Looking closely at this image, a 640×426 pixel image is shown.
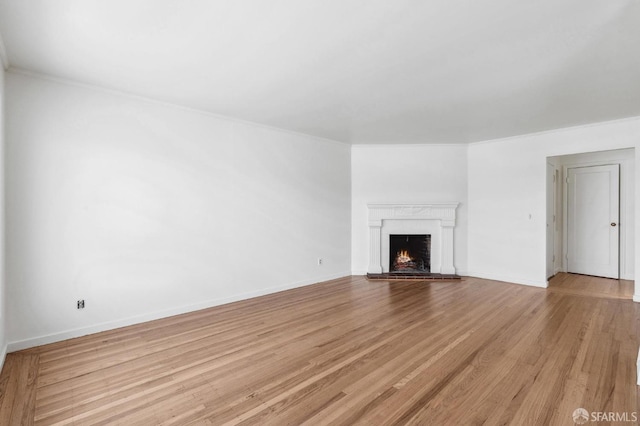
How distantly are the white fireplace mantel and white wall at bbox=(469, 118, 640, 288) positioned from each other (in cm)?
46

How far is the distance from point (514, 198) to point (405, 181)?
1850 mm

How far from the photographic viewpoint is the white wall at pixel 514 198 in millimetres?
4820

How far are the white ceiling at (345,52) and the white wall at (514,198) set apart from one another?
0.92m

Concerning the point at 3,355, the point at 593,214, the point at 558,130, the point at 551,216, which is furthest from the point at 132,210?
the point at 593,214

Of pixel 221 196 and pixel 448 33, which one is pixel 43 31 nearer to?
pixel 221 196

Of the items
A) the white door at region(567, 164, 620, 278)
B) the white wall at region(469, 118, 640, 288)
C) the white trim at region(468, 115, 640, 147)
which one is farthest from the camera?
the white door at region(567, 164, 620, 278)

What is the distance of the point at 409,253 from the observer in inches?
240

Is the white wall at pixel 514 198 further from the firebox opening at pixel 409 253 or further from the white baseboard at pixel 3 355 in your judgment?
the white baseboard at pixel 3 355

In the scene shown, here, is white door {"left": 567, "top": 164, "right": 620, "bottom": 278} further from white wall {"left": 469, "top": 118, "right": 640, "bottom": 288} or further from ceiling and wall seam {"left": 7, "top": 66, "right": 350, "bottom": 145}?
ceiling and wall seam {"left": 7, "top": 66, "right": 350, "bottom": 145}

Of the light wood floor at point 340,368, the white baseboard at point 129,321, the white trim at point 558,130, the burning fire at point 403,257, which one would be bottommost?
the light wood floor at point 340,368

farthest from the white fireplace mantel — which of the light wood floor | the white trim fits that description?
the light wood floor

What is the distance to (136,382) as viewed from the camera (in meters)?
2.26

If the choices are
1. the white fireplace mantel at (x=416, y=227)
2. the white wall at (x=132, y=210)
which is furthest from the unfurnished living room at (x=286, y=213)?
the white fireplace mantel at (x=416, y=227)

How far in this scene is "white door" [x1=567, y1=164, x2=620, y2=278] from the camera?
5.59 metres
